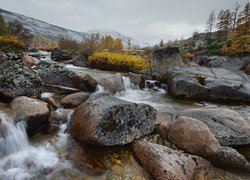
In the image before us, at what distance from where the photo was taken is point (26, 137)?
3619 millimetres

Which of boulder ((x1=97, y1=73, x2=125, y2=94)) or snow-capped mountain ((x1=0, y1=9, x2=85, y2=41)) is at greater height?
snow-capped mountain ((x1=0, y1=9, x2=85, y2=41))

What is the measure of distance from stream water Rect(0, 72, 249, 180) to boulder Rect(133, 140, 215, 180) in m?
0.16

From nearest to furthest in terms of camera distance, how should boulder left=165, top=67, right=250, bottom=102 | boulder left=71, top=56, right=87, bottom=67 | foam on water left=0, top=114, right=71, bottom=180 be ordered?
foam on water left=0, top=114, right=71, bottom=180 → boulder left=165, top=67, right=250, bottom=102 → boulder left=71, top=56, right=87, bottom=67

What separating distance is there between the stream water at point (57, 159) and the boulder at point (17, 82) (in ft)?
3.01

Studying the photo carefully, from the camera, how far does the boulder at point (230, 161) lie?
3.45 metres

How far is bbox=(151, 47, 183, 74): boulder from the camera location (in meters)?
11.3

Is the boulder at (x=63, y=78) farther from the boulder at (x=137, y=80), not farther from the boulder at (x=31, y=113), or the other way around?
the boulder at (x=137, y=80)

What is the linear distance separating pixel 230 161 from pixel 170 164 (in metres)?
1.17

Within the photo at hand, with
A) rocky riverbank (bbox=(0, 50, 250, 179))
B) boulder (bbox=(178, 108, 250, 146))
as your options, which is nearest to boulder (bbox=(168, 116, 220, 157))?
rocky riverbank (bbox=(0, 50, 250, 179))

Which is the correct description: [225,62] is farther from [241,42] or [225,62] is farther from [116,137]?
[116,137]

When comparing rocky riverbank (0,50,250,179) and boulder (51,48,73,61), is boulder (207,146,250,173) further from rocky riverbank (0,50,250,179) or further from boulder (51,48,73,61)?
boulder (51,48,73,61)

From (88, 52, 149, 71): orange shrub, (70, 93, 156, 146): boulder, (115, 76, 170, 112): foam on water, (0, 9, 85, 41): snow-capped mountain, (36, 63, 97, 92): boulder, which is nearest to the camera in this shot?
(70, 93, 156, 146): boulder

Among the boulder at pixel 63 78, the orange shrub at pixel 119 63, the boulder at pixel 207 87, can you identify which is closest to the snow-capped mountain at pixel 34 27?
→ the orange shrub at pixel 119 63

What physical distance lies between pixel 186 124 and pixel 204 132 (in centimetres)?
36
